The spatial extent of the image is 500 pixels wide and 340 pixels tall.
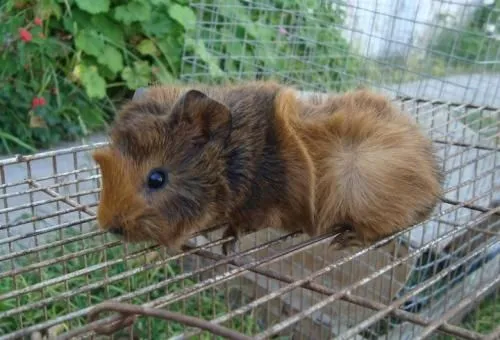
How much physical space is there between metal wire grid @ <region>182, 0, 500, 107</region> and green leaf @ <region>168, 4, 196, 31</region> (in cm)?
7

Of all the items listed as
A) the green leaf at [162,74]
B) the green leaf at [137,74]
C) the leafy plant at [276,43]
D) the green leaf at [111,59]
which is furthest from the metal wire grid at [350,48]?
the green leaf at [111,59]

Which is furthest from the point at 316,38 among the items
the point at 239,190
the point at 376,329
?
the point at 239,190

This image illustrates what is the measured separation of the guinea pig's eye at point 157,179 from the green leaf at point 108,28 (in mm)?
2384

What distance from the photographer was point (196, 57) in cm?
320

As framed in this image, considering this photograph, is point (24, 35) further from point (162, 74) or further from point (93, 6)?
point (162, 74)

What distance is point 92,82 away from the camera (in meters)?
3.19

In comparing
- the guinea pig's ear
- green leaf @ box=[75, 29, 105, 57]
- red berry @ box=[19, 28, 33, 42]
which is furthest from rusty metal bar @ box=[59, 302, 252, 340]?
green leaf @ box=[75, 29, 105, 57]

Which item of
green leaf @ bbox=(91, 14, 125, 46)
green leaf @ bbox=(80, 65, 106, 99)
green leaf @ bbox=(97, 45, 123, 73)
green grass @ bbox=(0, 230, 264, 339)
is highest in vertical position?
green leaf @ bbox=(91, 14, 125, 46)

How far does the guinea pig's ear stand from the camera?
1.19 meters

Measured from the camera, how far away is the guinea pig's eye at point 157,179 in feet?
3.80

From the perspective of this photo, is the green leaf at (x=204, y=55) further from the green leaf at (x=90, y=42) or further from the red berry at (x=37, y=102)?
the red berry at (x=37, y=102)

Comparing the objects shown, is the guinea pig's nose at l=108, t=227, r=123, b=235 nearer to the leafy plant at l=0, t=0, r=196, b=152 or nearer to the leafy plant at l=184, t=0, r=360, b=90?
the leafy plant at l=0, t=0, r=196, b=152

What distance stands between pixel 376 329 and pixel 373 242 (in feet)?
3.11

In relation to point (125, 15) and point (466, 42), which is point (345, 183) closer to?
point (466, 42)
